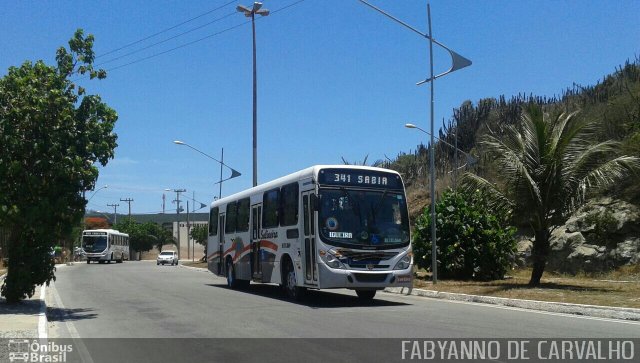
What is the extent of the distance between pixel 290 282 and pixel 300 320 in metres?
4.57

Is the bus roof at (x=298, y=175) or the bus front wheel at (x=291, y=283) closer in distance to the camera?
the bus roof at (x=298, y=175)

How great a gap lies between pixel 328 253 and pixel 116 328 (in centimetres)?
529

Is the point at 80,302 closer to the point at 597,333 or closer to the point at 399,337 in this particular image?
the point at 399,337

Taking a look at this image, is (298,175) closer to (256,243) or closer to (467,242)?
(256,243)

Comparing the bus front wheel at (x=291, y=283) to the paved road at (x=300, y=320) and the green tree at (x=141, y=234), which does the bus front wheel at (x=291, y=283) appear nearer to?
the paved road at (x=300, y=320)

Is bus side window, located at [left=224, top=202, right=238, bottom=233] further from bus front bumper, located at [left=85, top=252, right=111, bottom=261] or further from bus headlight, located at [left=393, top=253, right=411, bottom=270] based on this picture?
bus front bumper, located at [left=85, top=252, right=111, bottom=261]

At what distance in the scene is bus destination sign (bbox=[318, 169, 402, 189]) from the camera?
16.7 meters

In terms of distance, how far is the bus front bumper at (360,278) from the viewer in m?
16.0

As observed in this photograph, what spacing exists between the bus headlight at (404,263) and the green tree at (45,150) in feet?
23.9

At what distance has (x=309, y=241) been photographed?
16.6 m

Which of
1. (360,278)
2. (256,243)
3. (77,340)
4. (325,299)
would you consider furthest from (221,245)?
(77,340)

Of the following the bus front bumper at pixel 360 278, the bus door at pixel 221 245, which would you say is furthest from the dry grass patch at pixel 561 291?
the bus door at pixel 221 245

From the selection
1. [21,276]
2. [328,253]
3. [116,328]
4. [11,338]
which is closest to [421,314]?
[328,253]

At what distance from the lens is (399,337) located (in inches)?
430
